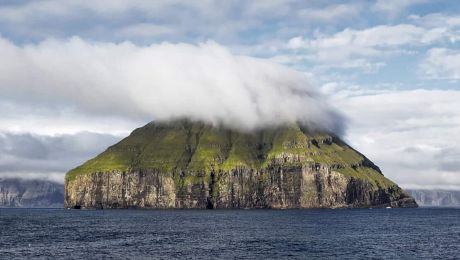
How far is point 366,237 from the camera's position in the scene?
15225 cm

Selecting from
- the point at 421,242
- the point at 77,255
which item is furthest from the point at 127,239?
the point at 421,242

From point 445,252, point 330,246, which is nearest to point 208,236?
point 330,246

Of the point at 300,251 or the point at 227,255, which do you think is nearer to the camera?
the point at 227,255

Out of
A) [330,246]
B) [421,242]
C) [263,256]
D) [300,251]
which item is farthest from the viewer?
[421,242]

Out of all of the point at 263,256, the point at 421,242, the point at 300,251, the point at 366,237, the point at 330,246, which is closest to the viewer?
the point at 263,256

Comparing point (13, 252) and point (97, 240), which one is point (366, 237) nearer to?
point (97, 240)

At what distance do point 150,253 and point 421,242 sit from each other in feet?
236

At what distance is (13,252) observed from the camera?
377 ft

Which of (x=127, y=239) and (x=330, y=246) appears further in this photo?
(x=127, y=239)

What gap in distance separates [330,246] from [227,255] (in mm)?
30310

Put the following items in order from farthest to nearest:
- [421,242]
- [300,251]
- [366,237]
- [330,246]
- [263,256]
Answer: [366,237], [421,242], [330,246], [300,251], [263,256]

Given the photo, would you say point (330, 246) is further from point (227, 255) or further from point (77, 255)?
point (77, 255)

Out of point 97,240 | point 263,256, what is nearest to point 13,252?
point 97,240

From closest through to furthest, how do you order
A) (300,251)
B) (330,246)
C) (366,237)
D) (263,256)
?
(263,256)
(300,251)
(330,246)
(366,237)
